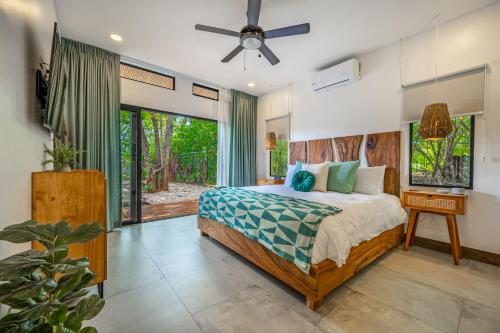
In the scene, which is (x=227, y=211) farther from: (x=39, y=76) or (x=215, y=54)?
(x=215, y=54)

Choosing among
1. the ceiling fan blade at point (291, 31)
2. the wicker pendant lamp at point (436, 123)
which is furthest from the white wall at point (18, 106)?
the wicker pendant lamp at point (436, 123)

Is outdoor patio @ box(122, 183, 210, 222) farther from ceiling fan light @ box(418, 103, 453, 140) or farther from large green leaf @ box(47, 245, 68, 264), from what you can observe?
ceiling fan light @ box(418, 103, 453, 140)

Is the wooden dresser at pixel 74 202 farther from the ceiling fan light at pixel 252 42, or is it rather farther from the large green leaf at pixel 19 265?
the ceiling fan light at pixel 252 42

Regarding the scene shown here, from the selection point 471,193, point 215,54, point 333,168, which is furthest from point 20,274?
point 471,193

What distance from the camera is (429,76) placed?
2.67 m

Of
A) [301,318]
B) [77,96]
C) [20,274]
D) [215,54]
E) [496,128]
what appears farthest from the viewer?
[215,54]

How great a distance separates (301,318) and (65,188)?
2007 mm

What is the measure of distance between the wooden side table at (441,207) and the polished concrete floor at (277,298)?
220 mm

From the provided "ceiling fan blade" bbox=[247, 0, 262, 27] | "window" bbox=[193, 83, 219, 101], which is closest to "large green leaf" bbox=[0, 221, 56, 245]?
"ceiling fan blade" bbox=[247, 0, 262, 27]

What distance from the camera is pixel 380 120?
10.2 feet

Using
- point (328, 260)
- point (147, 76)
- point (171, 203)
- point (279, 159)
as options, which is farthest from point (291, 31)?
point (171, 203)

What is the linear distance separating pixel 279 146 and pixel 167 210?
2.91 meters

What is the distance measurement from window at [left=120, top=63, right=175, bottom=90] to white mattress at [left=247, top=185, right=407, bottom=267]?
346cm

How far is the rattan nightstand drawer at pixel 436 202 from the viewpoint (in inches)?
86.5
